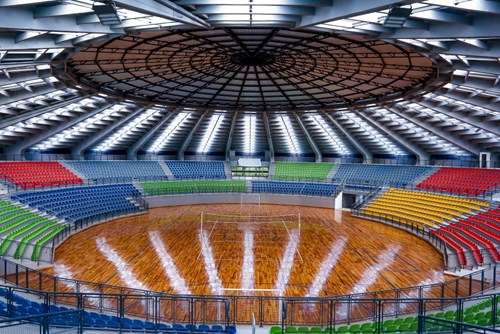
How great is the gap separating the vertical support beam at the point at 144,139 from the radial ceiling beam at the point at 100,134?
3409 mm

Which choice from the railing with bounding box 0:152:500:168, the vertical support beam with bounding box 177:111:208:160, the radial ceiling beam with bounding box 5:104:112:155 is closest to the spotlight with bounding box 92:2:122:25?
the radial ceiling beam with bounding box 5:104:112:155

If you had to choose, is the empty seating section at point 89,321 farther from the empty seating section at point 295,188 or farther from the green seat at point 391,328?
the empty seating section at point 295,188

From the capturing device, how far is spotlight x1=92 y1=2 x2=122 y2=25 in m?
10.0

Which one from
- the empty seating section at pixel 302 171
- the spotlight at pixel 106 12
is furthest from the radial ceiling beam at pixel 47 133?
the empty seating section at pixel 302 171

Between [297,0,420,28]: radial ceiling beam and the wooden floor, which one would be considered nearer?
[297,0,420,28]: radial ceiling beam

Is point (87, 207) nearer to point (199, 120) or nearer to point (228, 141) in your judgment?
point (199, 120)

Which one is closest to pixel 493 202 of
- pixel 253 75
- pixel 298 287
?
pixel 298 287

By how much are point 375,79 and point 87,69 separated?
2050 cm

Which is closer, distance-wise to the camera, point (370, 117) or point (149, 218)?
point (149, 218)

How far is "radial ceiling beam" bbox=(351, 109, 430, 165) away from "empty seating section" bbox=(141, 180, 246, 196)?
17.3 meters

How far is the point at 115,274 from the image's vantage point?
15828 mm

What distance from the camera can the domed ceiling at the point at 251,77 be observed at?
11305 mm

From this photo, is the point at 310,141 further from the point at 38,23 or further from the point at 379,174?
the point at 38,23

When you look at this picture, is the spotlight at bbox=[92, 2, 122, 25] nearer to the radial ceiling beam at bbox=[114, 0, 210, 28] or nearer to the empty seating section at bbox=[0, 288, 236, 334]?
the radial ceiling beam at bbox=[114, 0, 210, 28]
